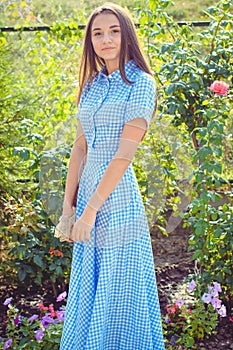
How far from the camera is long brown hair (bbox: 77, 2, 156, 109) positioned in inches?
91.0

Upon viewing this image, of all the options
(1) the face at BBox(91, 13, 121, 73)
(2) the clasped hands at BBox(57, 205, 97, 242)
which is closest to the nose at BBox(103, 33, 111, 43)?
(1) the face at BBox(91, 13, 121, 73)

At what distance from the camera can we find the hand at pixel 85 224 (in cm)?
226

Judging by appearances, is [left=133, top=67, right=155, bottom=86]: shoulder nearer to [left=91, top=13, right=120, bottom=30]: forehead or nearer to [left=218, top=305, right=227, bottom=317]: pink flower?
[left=91, top=13, right=120, bottom=30]: forehead

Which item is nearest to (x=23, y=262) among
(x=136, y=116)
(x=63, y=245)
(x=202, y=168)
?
(x=63, y=245)

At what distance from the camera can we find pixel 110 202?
2.36 m

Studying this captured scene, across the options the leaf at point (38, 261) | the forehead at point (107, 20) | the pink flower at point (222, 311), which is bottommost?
the pink flower at point (222, 311)

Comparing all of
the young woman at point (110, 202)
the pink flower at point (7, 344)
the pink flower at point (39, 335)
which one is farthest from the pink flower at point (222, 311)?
the pink flower at point (7, 344)

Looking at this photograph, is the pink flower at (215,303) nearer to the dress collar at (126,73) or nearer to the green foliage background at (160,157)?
the green foliage background at (160,157)

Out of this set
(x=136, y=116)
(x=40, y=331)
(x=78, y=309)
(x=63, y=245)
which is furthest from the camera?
(x=63, y=245)

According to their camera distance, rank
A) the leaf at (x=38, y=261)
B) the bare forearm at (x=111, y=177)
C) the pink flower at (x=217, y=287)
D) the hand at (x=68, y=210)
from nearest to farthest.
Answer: the bare forearm at (x=111, y=177), the hand at (x=68, y=210), the pink flower at (x=217, y=287), the leaf at (x=38, y=261)

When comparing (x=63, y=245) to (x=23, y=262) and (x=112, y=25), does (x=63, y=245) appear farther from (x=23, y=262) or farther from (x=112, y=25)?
(x=112, y=25)

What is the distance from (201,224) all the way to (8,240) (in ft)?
3.72

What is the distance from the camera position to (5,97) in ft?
11.8

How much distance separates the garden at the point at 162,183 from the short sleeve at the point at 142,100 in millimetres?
722
